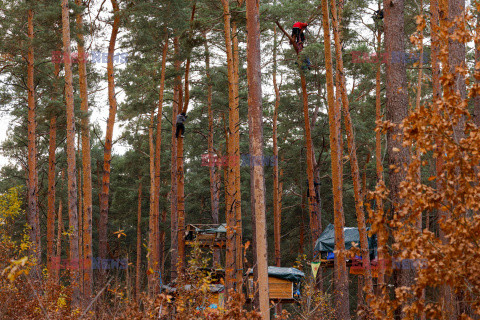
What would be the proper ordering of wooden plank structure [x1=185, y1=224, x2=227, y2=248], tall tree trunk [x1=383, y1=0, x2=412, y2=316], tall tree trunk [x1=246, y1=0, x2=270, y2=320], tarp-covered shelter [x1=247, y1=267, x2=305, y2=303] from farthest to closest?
wooden plank structure [x1=185, y1=224, x2=227, y2=248] < tarp-covered shelter [x1=247, y1=267, x2=305, y2=303] < tall tree trunk [x1=246, y1=0, x2=270, y2=320] < tall tree trunk [x1=383, y1=0, x2=412, y2=316]

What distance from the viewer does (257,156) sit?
7496 mm

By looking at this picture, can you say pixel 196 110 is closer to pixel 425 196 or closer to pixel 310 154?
pixel 310 154

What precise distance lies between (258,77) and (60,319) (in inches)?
239

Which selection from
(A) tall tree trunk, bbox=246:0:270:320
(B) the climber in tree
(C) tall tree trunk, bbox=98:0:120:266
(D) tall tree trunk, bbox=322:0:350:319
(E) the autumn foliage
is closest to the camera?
(E) the autumn foliage

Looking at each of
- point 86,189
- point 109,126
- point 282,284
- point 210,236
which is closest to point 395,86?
point 86,189

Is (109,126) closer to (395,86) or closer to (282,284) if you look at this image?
(282,284)

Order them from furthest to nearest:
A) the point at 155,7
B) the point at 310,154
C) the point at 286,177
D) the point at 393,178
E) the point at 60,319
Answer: the point at 286,177
the point at 310,154
the point at 155,7
the point at 60,319
the point at 393,178

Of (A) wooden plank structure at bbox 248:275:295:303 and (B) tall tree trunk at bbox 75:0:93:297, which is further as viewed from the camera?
(A) wooden plank structure at bbox 248:275:295:303

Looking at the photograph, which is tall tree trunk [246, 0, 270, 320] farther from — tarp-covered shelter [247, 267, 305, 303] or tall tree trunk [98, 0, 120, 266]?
tarp-covered shelter [247, 267, 305, 303]

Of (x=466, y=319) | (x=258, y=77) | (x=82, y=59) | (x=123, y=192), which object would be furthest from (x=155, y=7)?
(x=123, y=192)

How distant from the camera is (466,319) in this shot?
4051 millimetres

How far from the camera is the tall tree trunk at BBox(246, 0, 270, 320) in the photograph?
23.5 feet

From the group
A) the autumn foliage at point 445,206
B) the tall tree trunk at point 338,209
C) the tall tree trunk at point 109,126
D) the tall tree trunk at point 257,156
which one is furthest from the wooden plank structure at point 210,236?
the autumn foliage at point 445,206

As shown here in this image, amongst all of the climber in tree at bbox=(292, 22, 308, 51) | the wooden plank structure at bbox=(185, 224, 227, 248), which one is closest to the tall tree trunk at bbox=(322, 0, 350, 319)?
the climber in tree at bbox=(292, 22, 308, 51)
